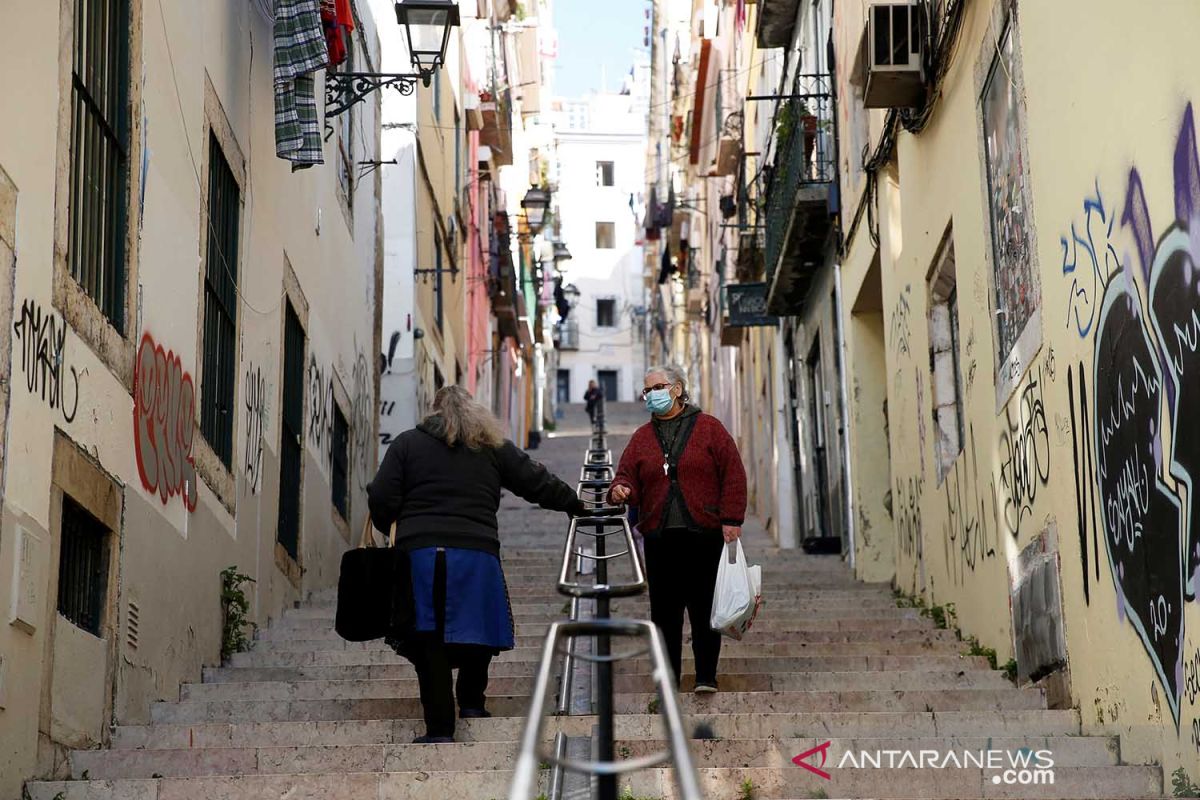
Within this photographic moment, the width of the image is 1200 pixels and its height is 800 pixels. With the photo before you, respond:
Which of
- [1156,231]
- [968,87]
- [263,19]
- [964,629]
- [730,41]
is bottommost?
[964,629]

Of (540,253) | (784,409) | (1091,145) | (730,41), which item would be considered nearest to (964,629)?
(1091,145)

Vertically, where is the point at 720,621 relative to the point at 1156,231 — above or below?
below

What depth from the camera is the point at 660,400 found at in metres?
8.83

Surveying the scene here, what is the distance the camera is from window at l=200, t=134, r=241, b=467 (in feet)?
33.9

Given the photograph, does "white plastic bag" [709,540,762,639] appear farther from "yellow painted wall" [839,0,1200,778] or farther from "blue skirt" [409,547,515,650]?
"yellow painted wall" [839,0,1200,778]

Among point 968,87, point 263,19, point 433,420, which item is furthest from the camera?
point 263,19

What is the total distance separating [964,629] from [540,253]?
1545 inches

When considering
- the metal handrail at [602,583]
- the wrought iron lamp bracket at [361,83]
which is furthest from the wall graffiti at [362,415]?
the metal handrail at [602,583]

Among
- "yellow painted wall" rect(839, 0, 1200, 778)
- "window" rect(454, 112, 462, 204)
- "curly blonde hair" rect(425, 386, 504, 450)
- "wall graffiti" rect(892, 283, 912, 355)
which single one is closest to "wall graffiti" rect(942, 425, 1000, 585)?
"yellow painted wall" rect(839, 0, 1200, 778)

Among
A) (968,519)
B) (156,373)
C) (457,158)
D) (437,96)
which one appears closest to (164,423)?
(156,373)

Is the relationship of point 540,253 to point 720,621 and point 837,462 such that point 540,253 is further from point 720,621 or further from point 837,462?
point 720,621

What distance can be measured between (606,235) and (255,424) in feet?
185

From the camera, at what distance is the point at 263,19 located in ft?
40.3

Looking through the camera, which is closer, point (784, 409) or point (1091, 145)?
point (1091, 145)
